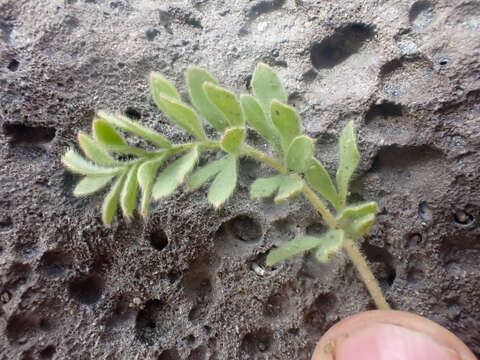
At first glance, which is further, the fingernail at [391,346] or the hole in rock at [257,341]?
the hole in rock at [257,341]

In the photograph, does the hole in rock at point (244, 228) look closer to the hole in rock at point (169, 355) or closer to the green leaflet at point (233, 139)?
the green leaflet at point (233, 139)

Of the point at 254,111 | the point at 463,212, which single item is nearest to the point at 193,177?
the point at 254,111

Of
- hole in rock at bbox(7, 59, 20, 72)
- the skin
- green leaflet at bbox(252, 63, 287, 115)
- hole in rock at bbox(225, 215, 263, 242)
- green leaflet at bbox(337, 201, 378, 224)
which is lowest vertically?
the skin

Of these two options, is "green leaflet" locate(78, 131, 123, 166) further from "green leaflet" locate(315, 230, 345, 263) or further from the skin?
the skin

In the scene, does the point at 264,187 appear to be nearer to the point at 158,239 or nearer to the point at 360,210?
the point at 360,210

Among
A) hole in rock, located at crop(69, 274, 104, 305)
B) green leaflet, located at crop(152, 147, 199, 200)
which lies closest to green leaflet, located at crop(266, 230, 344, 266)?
green leaflet, located at crop(152, 147, 199, 200)

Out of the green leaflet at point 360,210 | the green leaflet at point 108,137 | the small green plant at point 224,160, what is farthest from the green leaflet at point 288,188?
the green leaflet at point 108,137
